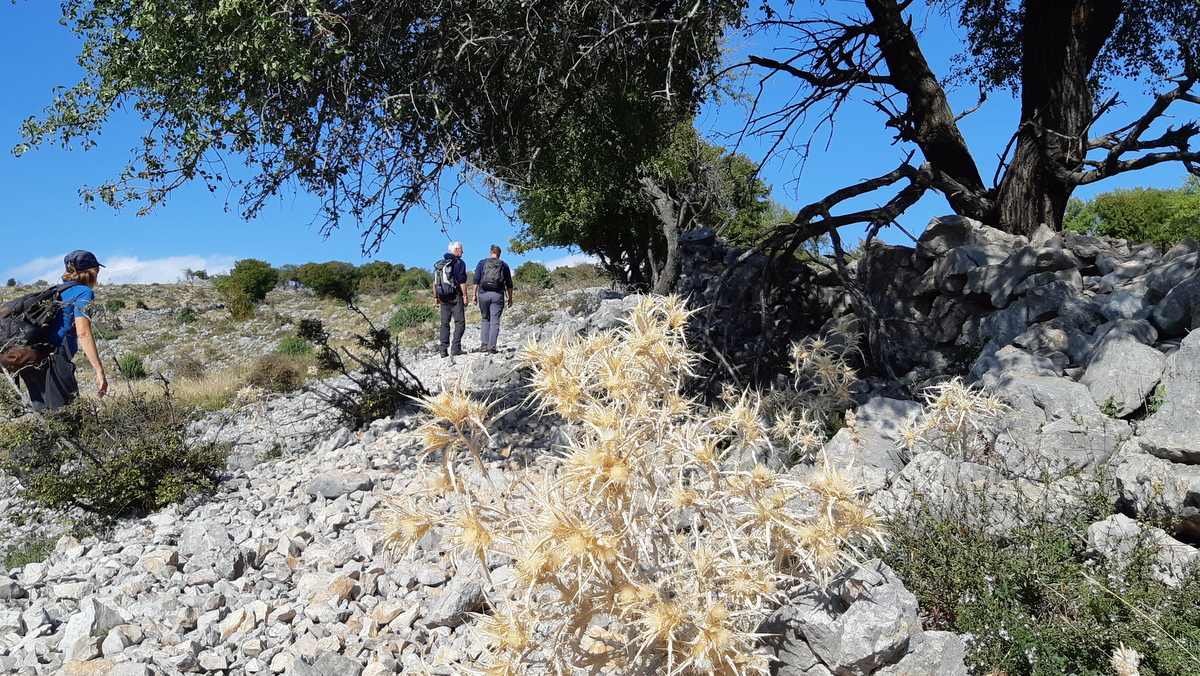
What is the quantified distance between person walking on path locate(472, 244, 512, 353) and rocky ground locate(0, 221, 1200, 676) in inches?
229

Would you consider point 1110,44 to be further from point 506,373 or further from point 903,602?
point 903,602

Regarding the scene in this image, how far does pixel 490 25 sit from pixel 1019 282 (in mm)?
5908

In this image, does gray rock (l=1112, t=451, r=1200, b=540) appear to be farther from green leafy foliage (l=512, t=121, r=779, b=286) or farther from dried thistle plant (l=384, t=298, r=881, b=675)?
green leafy foliage (l=512, t=121, r=779, b=286)

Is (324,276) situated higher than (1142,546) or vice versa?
(324,276)

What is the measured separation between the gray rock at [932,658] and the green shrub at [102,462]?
6467 mm

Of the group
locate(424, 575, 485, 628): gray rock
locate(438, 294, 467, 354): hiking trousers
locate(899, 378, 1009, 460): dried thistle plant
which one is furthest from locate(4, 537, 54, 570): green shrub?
locate(438, 294, 467, 354): hiking trousers

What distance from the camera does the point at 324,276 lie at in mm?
50250

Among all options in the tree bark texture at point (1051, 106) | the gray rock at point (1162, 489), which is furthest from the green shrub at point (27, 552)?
the tree bark texture at point (1051, 106)

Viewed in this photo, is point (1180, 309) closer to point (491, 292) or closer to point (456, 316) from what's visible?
point (491, 292)

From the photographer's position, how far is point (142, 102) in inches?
278

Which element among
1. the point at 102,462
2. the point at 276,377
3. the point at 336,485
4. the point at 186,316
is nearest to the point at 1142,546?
the point at 336,485

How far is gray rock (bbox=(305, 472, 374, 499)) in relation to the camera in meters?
6.92

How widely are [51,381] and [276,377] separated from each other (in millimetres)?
5732

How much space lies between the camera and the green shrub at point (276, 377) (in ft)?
44.5
